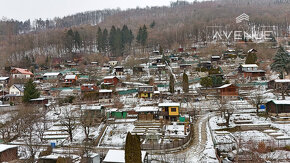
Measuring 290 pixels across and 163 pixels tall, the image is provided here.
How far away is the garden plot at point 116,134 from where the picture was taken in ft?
76.3

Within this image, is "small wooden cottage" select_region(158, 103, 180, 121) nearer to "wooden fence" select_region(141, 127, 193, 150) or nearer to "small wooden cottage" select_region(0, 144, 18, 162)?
"wooden fence" select_region(141, 127, 193, 150)

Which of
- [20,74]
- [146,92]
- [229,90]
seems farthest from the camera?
[20,74]

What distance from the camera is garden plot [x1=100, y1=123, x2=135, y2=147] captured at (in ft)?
76.3

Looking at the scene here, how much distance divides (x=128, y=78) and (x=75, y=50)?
1518 inches

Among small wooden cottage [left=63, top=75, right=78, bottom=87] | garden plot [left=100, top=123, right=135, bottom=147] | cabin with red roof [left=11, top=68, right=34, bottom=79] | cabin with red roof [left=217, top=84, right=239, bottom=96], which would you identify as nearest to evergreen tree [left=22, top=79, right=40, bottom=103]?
small wooden cottage [left=63, top=75, right=78, bottom=87]

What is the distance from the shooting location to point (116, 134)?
25.3 metres

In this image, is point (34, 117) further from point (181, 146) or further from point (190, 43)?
point (190, 43)

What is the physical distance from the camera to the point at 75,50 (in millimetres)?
81875

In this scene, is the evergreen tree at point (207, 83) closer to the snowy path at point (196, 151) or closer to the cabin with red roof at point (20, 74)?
the snowy path at point (196, 151)

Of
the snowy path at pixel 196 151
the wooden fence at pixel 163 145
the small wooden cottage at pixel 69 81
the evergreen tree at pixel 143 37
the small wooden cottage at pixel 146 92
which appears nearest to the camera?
the snowy path at pixel 196 151

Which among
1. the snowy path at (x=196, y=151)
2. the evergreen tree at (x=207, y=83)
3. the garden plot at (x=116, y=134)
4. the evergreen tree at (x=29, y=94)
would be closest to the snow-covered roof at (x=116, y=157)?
the snowy path at (x=196, y=151)

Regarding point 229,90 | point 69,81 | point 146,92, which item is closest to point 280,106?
point 229,90

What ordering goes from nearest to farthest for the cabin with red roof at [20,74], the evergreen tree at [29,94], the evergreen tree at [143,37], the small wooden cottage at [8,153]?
the small wooden cottage at [8,153], the evergreen tree at [29,94], the cabin with red roof at [20,74], the evergreen tree at [143,37]

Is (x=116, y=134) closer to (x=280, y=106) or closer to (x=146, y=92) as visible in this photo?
(x=146, y=92)
